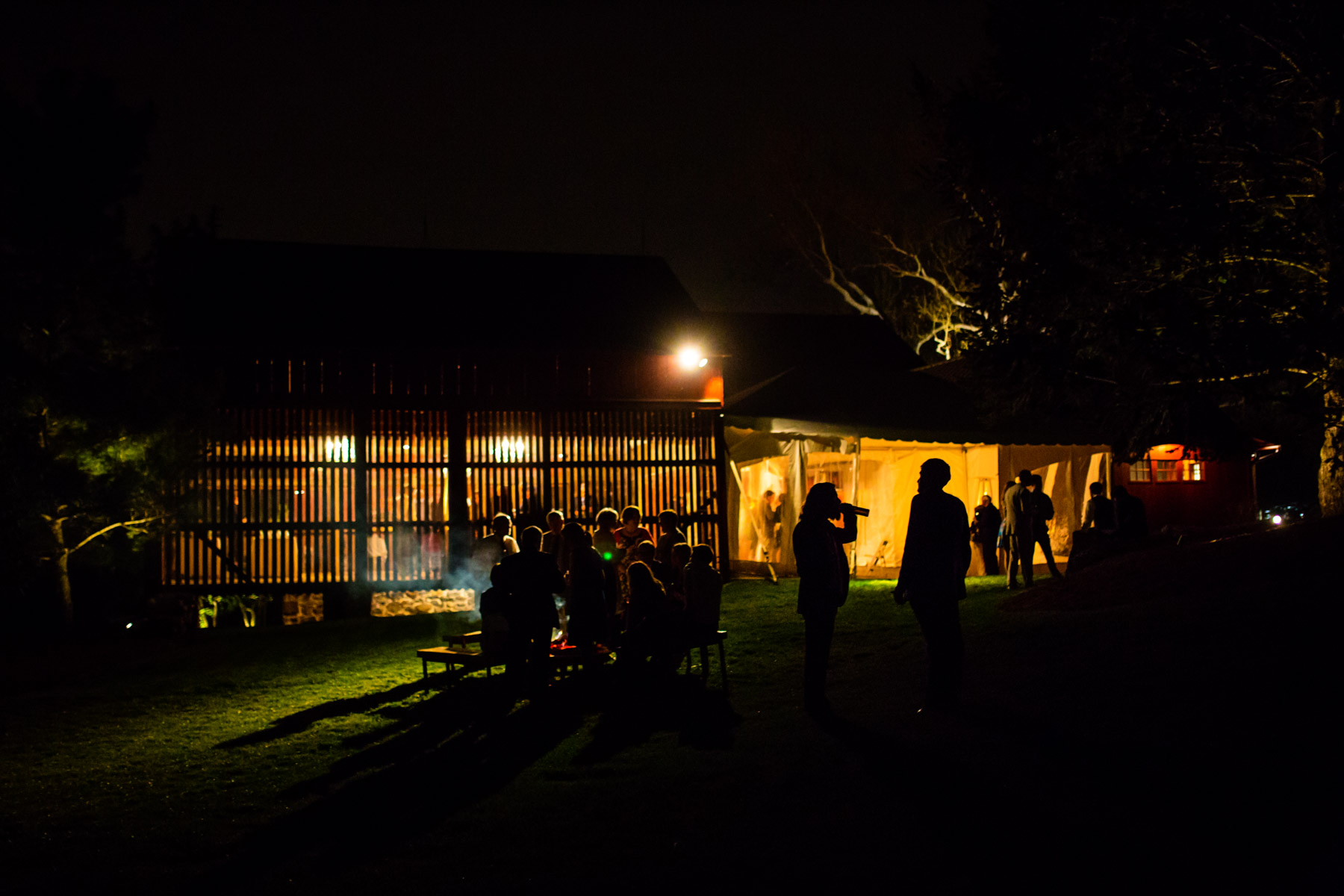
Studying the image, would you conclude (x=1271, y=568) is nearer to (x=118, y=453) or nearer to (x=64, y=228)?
(x=118, y=453)

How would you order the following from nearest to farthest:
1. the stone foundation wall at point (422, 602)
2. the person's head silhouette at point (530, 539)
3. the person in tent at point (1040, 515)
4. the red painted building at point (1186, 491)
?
the person's head silhouette at point (530, 539) < the person in tent at point (1040, 515) < the stone foundation wall at point (422, 602) < the red painted building at point (1186, 491)

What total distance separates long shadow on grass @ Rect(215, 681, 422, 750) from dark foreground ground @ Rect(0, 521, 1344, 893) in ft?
0.12

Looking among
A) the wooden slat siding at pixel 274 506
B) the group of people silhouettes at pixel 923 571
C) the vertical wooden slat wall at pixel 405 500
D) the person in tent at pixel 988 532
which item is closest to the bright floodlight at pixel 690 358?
the vertical wooden slat wall at pixel 405 500

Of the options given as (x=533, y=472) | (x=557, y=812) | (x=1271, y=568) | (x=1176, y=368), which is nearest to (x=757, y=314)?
(x=533, y=472)

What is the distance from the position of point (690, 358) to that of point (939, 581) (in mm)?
10925

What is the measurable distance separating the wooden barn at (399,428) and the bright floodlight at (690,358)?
0.12 ft

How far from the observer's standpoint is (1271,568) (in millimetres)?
9695

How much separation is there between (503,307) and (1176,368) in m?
11.0

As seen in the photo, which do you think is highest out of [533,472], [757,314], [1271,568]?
[757,314]

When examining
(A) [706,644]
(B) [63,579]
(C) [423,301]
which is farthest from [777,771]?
(C) [423,301]

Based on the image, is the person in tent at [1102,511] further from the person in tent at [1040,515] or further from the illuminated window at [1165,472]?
the illuminated window at [1165,472]

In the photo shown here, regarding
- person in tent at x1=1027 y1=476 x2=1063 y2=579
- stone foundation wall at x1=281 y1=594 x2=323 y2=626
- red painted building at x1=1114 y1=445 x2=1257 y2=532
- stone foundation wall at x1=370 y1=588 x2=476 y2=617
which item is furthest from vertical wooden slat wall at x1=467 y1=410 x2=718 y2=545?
red painted building at x1=1114 y1=445 x2=1257 y2=532

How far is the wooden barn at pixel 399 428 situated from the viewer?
51.5 ft

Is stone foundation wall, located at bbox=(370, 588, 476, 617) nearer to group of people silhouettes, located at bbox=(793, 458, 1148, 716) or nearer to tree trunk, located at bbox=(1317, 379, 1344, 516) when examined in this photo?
group of people silhouettes, located at bbox=(793, 458, 1148, 716)
